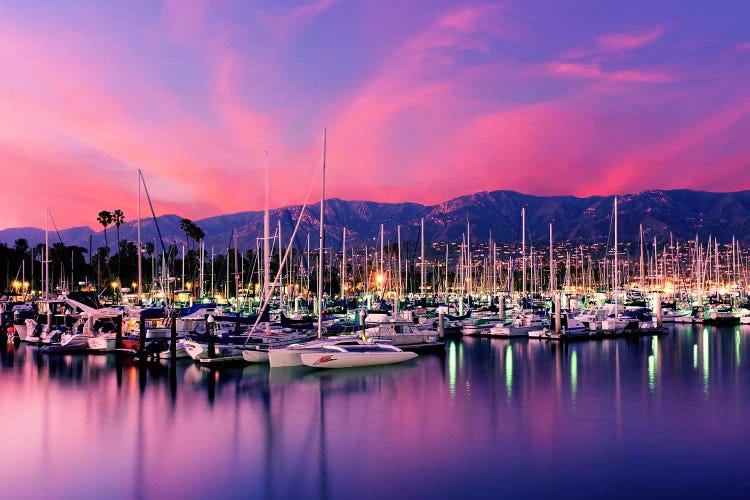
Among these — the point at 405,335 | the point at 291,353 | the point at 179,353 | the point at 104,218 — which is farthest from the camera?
the point at 104,218

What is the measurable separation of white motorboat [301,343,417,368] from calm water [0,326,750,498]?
2.18 ft

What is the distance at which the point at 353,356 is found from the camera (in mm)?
41562

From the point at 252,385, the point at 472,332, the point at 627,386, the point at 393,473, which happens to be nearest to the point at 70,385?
the point at 252,385

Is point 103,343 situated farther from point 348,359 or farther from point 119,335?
point 348,359

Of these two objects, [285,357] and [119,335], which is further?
[119,335]

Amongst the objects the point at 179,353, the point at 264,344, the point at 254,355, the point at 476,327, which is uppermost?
the point at 264,344

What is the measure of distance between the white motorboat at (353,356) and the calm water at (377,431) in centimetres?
67

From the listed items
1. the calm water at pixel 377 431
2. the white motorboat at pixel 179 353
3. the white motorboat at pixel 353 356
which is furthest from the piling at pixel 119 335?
the white motorboat at pixel 353 356

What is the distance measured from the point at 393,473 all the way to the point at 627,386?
70.6 feet

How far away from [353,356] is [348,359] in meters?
0.34

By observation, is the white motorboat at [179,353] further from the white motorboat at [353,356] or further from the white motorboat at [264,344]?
the white motorboat at [353,356]

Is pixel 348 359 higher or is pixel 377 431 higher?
pixel 348 359

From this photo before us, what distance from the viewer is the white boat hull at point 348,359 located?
1601 inches

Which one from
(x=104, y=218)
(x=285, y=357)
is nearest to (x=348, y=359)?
(x=285, y=357)
